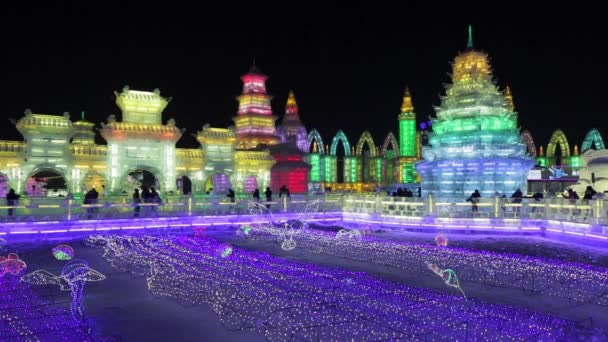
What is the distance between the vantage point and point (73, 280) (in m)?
9.38

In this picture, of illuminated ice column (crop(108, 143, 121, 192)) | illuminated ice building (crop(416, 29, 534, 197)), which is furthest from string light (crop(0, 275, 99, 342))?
illuminated ice building (crop(416, 29, 534, 197))

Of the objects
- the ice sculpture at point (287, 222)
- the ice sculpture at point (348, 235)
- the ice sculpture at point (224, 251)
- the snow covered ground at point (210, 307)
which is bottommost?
the snow covered ground at point (210, 307)

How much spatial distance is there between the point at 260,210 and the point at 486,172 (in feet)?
45.6

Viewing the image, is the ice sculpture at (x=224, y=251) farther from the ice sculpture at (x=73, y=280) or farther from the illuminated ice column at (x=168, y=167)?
the illuminated ice column at (x=168, y=167)

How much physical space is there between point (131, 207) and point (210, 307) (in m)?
12.7

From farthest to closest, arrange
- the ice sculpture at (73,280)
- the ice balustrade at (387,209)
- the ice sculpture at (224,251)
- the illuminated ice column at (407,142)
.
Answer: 1. the illuminated ice column at (407,142)
2. the ice balustrade at (387,209)
3. the ice sculpture at (224,251)
4. the ice sculpture at (73,280)

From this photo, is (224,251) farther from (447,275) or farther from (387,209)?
(387,209)

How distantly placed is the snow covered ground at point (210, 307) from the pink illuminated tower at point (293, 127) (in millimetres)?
35756

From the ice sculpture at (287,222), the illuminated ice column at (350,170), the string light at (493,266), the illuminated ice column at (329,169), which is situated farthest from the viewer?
the illuminated ice column at (350,170)

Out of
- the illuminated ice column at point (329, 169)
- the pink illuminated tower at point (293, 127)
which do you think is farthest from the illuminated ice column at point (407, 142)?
the pink illuminated tower at point (293, 127)

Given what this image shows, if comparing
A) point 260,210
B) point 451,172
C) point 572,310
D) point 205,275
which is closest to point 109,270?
point 205,275

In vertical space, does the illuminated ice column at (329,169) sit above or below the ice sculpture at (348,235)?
above

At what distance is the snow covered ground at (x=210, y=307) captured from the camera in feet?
22.6

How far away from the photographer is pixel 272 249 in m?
14.9
